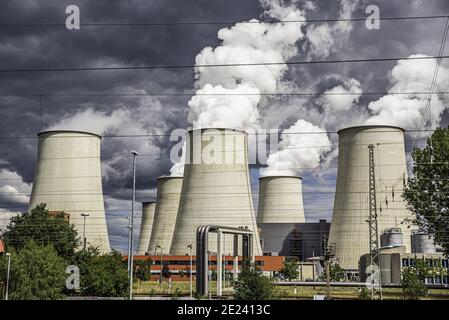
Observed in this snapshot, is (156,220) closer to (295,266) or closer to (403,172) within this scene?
(295,266)

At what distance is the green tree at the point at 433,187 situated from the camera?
2478 centimetres

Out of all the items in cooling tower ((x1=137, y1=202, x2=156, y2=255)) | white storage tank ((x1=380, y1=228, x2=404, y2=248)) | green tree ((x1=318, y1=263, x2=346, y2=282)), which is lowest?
green tree ((x1=318, y1=263, x2=346, y2=282))

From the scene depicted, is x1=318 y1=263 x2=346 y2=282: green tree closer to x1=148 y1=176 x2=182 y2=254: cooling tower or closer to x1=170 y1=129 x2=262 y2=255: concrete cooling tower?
x1=170 y1=129 x2=262 y2=255: concrete cooling tower

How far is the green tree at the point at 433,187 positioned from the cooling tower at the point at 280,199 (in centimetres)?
2838

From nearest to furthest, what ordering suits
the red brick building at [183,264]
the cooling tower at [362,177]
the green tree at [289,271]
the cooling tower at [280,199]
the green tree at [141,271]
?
the cooling tower at [362,177]
the green tree at [141,271]
the red brick building at [183,264]
the green tree at [289,271]
the cooling tower at [280,199]

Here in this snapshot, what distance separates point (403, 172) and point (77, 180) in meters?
20.4

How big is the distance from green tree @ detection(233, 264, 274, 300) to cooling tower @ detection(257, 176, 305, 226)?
38416mm

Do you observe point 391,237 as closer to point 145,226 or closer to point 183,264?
point 183,264

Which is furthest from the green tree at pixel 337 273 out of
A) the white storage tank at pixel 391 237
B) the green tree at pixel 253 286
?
the green tree at pixel 253 286

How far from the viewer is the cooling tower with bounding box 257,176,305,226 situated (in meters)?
53.9

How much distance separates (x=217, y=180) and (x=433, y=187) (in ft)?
39.6

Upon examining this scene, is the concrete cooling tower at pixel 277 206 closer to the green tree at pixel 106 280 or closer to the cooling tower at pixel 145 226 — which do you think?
the cooling tower at pixel 145 226

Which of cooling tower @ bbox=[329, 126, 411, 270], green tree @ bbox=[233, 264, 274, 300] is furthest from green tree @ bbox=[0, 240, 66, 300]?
cooling tower @ bbox=[329, 126, 411, 270]
